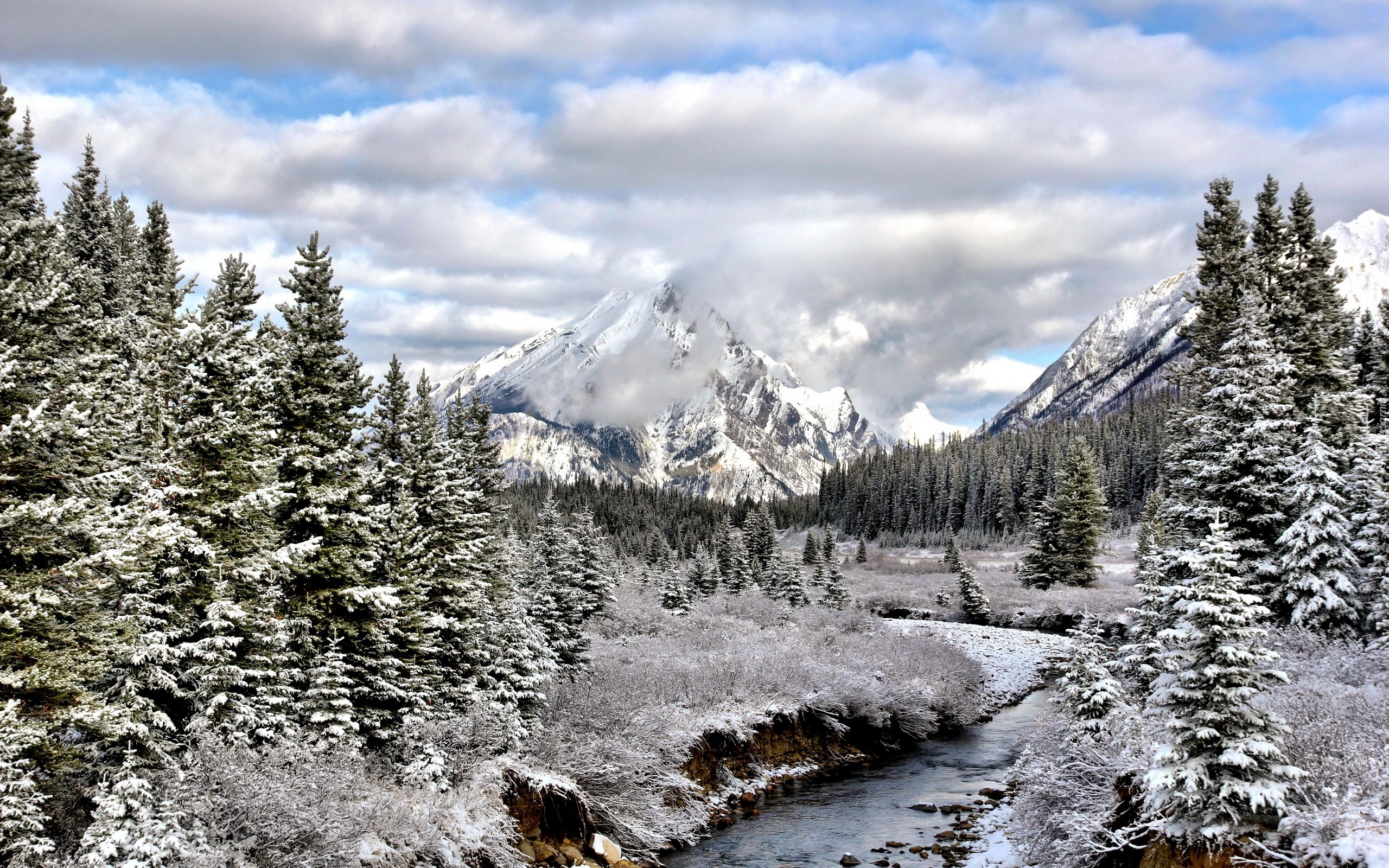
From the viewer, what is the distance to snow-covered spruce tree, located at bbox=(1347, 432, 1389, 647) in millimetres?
22266

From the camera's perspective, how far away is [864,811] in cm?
3088

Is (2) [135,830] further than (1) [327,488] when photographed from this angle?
No

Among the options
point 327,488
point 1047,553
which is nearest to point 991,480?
point 1047,553

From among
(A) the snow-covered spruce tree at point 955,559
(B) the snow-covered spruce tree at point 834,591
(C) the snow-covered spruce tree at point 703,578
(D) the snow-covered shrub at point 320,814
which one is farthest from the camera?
(A) the snow-covered spruce tree at point 955,559

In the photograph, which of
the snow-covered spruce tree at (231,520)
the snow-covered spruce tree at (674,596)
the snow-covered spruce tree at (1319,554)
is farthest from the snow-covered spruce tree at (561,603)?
the snow-covered spruce tree at (674,596)

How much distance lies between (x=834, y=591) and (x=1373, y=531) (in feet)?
139

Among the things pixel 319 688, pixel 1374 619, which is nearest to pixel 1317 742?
pixel 1374 619

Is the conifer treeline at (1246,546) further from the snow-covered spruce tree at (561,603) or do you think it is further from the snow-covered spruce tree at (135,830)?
the snow-covered spruce tree at (561,603)

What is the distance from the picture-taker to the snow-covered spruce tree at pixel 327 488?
76.6 feet

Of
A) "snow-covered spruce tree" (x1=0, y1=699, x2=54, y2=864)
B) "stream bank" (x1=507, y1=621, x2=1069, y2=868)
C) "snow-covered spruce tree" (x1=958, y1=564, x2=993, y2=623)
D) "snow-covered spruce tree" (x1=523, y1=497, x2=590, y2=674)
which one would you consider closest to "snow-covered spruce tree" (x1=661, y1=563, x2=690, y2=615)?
"stream bank" (x1=507, y1=621, x2=1069, y2=868)

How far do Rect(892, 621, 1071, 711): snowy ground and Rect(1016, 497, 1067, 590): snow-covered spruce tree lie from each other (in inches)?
556

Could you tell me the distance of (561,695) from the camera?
3091 centimetres

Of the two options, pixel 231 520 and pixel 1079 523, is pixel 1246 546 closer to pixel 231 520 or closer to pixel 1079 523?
pixel 231 520

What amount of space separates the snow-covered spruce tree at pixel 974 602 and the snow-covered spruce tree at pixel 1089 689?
48845 mm
